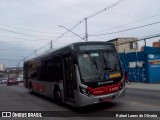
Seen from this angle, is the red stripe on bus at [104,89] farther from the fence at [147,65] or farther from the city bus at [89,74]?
the fence at [147,65]

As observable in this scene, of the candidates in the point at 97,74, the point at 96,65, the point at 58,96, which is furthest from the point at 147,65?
the point at 97,74

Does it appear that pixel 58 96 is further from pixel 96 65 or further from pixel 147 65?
pixel 147 65

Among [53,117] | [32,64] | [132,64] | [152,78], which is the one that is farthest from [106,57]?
[132,64]

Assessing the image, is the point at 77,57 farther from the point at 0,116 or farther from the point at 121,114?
the point at 0,116

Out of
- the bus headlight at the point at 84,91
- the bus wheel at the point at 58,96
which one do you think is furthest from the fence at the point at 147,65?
the bus headlight at the point at 84,91

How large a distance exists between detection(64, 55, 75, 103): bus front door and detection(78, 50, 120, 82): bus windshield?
572 millimetres

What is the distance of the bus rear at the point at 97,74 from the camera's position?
11789mm

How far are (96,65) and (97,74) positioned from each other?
403mm

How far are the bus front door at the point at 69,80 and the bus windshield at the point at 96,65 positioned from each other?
1.88ft

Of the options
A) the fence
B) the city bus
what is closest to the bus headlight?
the city bus

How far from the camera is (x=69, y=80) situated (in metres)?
13.0

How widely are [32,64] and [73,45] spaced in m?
10.8

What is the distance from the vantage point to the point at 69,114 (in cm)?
1224

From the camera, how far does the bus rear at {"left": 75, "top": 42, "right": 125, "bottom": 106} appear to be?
11789 mm
